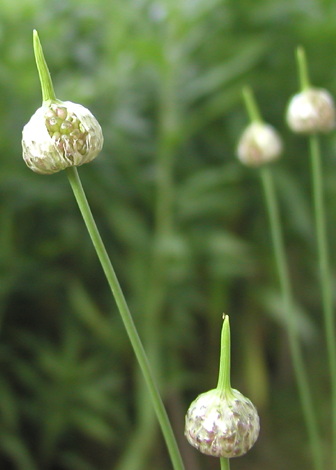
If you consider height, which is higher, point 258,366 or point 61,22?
point 61,22

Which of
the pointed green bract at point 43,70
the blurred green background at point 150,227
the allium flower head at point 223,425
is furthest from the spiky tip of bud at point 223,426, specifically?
the blurred green background at point 150,227

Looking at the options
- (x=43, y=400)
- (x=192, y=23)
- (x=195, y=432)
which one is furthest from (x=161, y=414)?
(x=192, y=23)

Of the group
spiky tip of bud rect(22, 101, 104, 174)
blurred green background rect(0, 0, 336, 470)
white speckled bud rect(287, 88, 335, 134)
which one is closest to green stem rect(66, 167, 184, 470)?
spiky tip of bud rect(22, 101, 104, 174)

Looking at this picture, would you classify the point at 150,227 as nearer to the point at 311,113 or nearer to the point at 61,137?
the point at 311,113

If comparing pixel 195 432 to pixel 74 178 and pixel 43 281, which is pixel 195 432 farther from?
pixel 43 281

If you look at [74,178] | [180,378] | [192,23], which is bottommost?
[180,378]

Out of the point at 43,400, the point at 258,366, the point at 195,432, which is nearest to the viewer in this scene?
the point at 195,432

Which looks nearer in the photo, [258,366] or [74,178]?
[74,178]
